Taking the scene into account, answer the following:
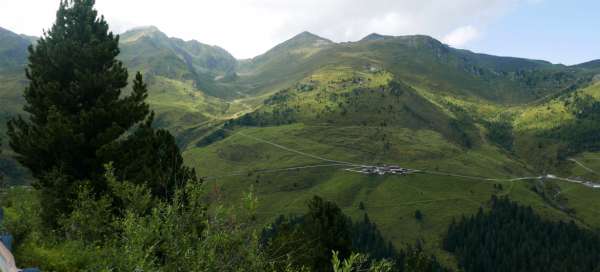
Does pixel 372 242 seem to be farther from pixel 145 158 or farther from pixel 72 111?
pixel 72 111

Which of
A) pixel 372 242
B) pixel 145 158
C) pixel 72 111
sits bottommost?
pixel 372 242

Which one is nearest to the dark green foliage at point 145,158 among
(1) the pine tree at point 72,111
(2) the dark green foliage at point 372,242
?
(1) the pine tree at point 72,111

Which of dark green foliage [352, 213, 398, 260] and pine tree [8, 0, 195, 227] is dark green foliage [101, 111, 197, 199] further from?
dark green foliage [352, 213, 398, 260]

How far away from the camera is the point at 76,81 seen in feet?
112

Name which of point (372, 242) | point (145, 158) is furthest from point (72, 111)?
point (372, 242)

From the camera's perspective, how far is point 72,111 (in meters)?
34.2

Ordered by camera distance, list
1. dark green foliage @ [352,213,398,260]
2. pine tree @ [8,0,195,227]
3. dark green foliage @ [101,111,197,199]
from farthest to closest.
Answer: dark green foliage @ [352,213,398,260] < dark green foliage @ [101,111,197,199] < pine tree @ [8,0,195,227]

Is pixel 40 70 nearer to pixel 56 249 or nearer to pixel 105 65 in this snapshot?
pixel 105 65

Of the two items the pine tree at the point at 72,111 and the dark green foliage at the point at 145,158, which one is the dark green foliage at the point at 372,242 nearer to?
the dark green foliage at the point at 145,158

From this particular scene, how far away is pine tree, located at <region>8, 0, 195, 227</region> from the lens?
3069cm

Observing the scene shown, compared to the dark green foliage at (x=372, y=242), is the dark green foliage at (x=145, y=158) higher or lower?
higher

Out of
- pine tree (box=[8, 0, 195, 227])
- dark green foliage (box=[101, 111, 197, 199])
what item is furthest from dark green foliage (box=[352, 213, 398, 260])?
pine tree (box=[8, 0, 195, 227])

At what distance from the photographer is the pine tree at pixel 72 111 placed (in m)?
30.7

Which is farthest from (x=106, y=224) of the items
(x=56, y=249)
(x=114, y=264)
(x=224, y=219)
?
(x=224, y=219)
